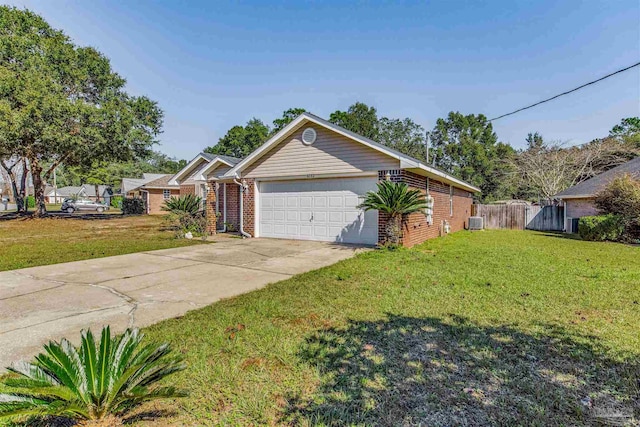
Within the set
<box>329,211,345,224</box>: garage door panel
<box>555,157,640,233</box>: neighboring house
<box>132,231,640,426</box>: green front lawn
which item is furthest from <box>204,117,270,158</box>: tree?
<box>132,231,640,426</box>: green front lawn

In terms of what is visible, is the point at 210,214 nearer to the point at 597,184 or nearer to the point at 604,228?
the point at 604,228

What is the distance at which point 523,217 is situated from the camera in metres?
19.0

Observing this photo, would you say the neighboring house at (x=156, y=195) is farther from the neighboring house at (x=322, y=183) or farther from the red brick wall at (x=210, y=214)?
the neighboring house at (x=322, y=183)

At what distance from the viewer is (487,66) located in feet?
44.3

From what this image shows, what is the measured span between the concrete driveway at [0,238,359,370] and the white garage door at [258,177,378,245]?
1.58m

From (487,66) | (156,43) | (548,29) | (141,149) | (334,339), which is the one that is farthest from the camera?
(141,149)

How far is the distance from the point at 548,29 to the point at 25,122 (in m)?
23.9

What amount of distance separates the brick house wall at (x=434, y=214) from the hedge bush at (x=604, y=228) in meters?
5.15

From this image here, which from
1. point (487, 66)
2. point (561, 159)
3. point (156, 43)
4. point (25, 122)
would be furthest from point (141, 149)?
point (561, 159)

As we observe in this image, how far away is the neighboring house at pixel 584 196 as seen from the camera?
1534 cm

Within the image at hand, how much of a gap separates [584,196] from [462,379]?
56.3ft

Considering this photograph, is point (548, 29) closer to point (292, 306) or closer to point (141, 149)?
point (292, 306)

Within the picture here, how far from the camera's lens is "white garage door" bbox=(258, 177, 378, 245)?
34.9 feet

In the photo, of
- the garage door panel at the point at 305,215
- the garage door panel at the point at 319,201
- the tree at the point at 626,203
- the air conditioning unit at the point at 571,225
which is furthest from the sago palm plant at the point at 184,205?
the air conditioning unit at the point at 571,225
